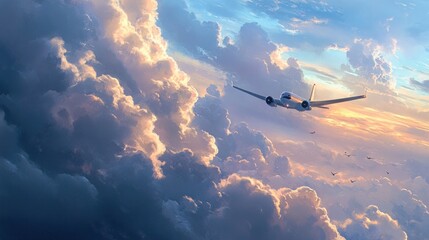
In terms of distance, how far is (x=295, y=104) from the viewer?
102375 mm

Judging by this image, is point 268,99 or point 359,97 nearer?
point 359,97

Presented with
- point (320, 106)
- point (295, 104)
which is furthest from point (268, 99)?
point (320, 106)

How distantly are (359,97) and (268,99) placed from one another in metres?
25.2

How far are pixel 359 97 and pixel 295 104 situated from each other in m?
17.0

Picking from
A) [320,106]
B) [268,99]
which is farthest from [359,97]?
[268,99]

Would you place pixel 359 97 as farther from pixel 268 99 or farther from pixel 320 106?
pixel 268 99

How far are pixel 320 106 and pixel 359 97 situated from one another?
581 inches

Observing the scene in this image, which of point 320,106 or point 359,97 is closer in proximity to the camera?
point 359,97

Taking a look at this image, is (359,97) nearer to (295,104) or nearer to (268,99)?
(295,104)

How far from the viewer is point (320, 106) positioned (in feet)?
353

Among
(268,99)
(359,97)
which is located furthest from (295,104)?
(359,97)

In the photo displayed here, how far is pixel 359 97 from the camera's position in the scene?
94438 millimetres

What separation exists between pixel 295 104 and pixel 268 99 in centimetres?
846

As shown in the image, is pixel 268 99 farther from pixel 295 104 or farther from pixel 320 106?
pixel 320 106
